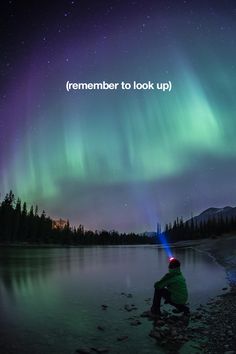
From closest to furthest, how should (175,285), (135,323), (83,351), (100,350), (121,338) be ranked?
(83,351) → (100,350) → (121,338) → (135,323) → (175,285)

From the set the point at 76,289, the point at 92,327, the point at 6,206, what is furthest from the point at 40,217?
the point at 92,327

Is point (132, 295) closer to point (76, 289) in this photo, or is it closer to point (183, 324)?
point (76, 289)

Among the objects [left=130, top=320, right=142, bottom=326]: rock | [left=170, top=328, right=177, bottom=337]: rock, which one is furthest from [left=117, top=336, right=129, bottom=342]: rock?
[left=130, top=320, right=142, bottom=326]: rock

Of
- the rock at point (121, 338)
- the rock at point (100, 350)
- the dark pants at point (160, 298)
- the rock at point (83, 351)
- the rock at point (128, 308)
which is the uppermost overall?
the dark pants at point (160, 298)

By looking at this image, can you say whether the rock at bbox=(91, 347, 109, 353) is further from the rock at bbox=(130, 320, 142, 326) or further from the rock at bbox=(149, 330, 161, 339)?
the rock at bbox=(130, 320, 142, 326)

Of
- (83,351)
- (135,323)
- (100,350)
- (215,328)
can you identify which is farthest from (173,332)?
(83,351)

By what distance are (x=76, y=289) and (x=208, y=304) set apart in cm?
1009

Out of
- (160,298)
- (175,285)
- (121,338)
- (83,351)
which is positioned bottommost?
(121,338)

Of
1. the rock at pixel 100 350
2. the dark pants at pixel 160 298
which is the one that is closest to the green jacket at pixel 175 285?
the dark pants at pixel 160 298

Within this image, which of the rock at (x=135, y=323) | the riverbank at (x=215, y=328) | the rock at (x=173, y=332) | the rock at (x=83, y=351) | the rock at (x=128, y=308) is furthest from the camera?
the rock at (x=128, y=308)

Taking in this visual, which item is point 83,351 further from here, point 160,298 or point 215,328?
point 160,298

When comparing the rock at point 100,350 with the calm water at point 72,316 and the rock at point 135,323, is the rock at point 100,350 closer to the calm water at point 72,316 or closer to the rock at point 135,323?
the calm water at point 72,316

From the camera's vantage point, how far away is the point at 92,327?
568 inches

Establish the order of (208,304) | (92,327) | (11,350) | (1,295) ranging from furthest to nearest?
(1,295) → (208,304) → (92,327) → (11,350)
